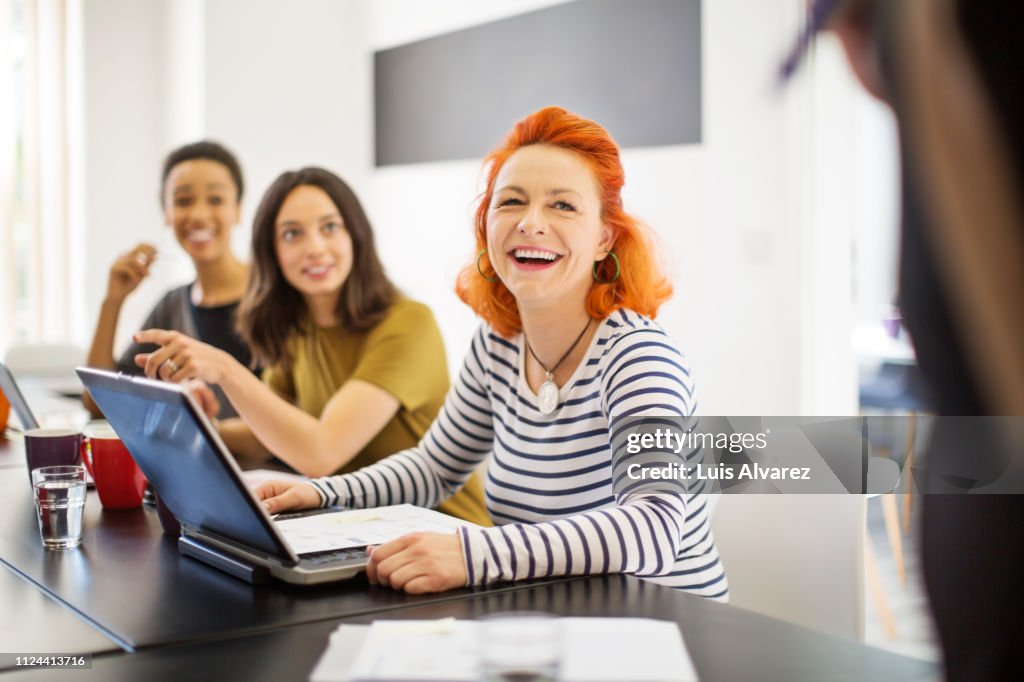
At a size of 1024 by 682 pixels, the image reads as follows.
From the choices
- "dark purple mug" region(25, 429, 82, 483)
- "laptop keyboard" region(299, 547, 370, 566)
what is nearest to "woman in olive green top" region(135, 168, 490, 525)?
"dark purple mug" region(25, 429, 82, 483)

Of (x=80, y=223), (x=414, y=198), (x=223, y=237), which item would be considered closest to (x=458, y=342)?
(x=414, y=198)

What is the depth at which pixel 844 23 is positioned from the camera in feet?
1.20

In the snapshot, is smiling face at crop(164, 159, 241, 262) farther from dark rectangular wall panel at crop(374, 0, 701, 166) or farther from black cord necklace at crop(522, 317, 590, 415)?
dark rectangular wall panel at crop(374, 0, 701, 166)

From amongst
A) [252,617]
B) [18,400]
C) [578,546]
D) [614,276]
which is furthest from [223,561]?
[18,400]

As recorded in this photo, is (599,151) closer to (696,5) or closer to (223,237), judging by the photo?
(223,237)

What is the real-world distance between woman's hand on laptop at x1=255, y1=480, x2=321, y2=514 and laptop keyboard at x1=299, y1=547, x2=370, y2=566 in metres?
0.31

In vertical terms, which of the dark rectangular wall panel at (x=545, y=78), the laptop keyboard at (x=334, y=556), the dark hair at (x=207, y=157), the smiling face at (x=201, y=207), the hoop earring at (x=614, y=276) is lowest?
the laptop keyboard at (x=334, y=556)

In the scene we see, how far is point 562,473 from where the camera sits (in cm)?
173

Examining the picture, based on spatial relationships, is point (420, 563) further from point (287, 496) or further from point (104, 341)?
point (104, 341)

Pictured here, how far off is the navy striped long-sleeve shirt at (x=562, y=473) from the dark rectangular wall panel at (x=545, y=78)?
98.7 inches

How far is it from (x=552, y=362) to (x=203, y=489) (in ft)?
2.29

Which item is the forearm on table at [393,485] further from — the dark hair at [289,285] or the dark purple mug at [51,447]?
the dark hair at [289,285]

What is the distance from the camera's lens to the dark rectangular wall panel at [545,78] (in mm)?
4242

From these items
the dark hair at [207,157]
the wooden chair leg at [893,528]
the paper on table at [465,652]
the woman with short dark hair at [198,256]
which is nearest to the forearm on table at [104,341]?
the woman with short dark hair at [198,256]
